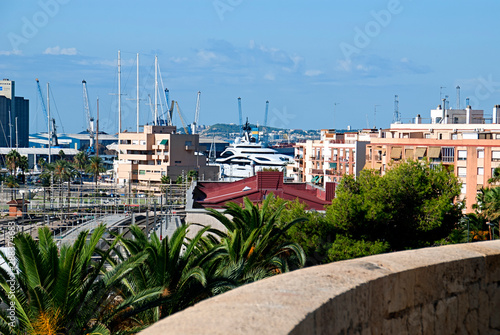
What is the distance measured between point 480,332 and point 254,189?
75.9 ft

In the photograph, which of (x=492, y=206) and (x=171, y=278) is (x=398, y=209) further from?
(x=492, y=206)

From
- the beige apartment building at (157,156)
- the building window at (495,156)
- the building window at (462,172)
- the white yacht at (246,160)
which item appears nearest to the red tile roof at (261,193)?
the building window at (495,156)

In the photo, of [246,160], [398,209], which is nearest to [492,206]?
[398,209]

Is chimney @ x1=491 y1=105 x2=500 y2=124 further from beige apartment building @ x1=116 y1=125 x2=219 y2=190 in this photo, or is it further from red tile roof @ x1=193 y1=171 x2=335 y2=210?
beige apartment building @ x1=116 y1=125 x2=219 y2=190

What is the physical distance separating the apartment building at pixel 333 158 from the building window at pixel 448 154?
824 inches

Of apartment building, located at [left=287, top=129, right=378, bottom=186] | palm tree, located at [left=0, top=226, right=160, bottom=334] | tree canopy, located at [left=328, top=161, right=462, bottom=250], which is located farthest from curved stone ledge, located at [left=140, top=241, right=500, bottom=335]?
apartment building, located at [left=287, top=129, right=378, bottom=186]

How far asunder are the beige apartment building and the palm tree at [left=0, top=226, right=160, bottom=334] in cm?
7448

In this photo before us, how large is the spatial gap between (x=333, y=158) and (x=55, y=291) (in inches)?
2645

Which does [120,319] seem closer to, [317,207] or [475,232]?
[317,207]

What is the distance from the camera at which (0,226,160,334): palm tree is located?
6.75 m

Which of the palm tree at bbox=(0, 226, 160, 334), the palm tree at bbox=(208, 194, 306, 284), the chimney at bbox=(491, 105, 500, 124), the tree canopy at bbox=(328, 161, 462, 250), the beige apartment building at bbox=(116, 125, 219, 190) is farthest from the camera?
the beige apartment building at bbox=(116, 125, 219, 190)

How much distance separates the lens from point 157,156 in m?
84.5

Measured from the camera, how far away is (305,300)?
247cm

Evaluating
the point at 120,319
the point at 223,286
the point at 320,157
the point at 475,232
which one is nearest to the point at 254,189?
the point at 475,232
